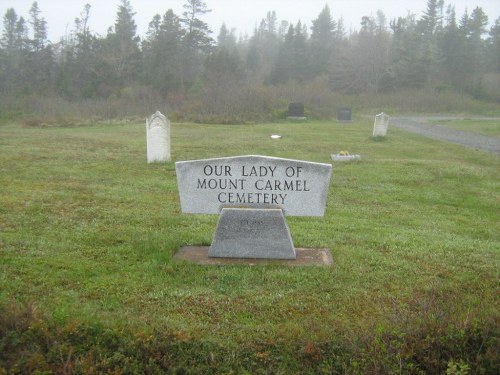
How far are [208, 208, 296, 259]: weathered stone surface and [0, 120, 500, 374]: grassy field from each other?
37 cm

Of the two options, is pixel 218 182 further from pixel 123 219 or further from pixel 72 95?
pixel 72 95

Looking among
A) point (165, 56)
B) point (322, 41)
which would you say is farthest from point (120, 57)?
point (322, 41)

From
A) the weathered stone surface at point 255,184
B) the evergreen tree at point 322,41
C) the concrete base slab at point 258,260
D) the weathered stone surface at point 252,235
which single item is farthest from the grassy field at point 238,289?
the evergreen tree at point 322,41

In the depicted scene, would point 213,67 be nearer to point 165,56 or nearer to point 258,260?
point 165,56

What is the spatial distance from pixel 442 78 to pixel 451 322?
63249 millimetres

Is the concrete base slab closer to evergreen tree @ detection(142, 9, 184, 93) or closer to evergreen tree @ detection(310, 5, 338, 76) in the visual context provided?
evergreen tree @ detection(142, 9, 184, 93)

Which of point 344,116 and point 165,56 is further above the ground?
point 165,56

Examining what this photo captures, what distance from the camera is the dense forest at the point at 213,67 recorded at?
136ft

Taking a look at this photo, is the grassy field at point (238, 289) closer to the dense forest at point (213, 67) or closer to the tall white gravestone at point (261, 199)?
the tall white gravestone at point (261, 199)

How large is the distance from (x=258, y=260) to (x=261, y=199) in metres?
0.66

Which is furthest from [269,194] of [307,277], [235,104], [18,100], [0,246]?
[18,100]

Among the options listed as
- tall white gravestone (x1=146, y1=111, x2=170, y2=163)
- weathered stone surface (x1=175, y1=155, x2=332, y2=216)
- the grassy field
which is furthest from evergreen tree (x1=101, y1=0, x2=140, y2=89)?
weathered stone surface (x1=175, y1=155, x2=332, y2=216)

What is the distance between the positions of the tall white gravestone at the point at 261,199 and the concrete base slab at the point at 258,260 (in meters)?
0.07

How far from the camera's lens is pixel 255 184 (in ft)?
18.5
